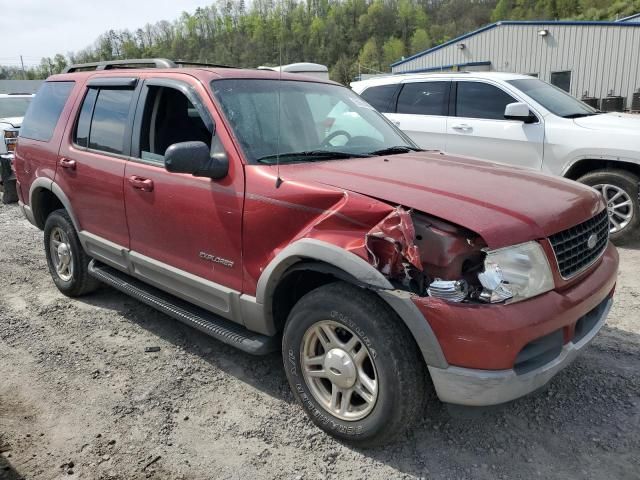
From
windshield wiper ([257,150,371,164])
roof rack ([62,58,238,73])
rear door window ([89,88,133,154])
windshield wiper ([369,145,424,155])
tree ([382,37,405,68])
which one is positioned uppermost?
tree ([382,37,405,68])

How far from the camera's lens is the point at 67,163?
4332 millimetres

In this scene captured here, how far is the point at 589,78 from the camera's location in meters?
22.6

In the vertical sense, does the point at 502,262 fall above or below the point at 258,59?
below

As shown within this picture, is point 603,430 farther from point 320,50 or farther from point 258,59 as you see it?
point 320,50

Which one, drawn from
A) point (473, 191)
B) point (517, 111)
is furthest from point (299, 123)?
point (517, 111)

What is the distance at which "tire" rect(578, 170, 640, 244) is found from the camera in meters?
5.81

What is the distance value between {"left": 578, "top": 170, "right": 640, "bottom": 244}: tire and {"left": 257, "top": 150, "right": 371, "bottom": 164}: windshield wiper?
387cm

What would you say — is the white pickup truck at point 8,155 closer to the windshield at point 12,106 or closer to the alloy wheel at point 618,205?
the windshield at point 12,106

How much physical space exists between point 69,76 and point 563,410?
15.4 feet

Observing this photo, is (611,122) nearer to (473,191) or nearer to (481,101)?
(481,101)

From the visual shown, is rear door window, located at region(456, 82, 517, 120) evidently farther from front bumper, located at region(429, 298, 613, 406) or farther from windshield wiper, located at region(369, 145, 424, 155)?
front bumper, located at region(429, 298, 613, 406)

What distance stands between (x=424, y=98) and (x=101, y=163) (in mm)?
4779

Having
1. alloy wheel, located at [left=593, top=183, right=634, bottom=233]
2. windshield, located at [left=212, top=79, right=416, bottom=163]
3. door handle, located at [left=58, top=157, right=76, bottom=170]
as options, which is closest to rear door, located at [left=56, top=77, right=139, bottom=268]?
door handle, located at [left=58, top=157, right=76, bottom=170]

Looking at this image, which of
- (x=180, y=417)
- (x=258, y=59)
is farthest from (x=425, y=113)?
Answer: (x=180, y=417)
